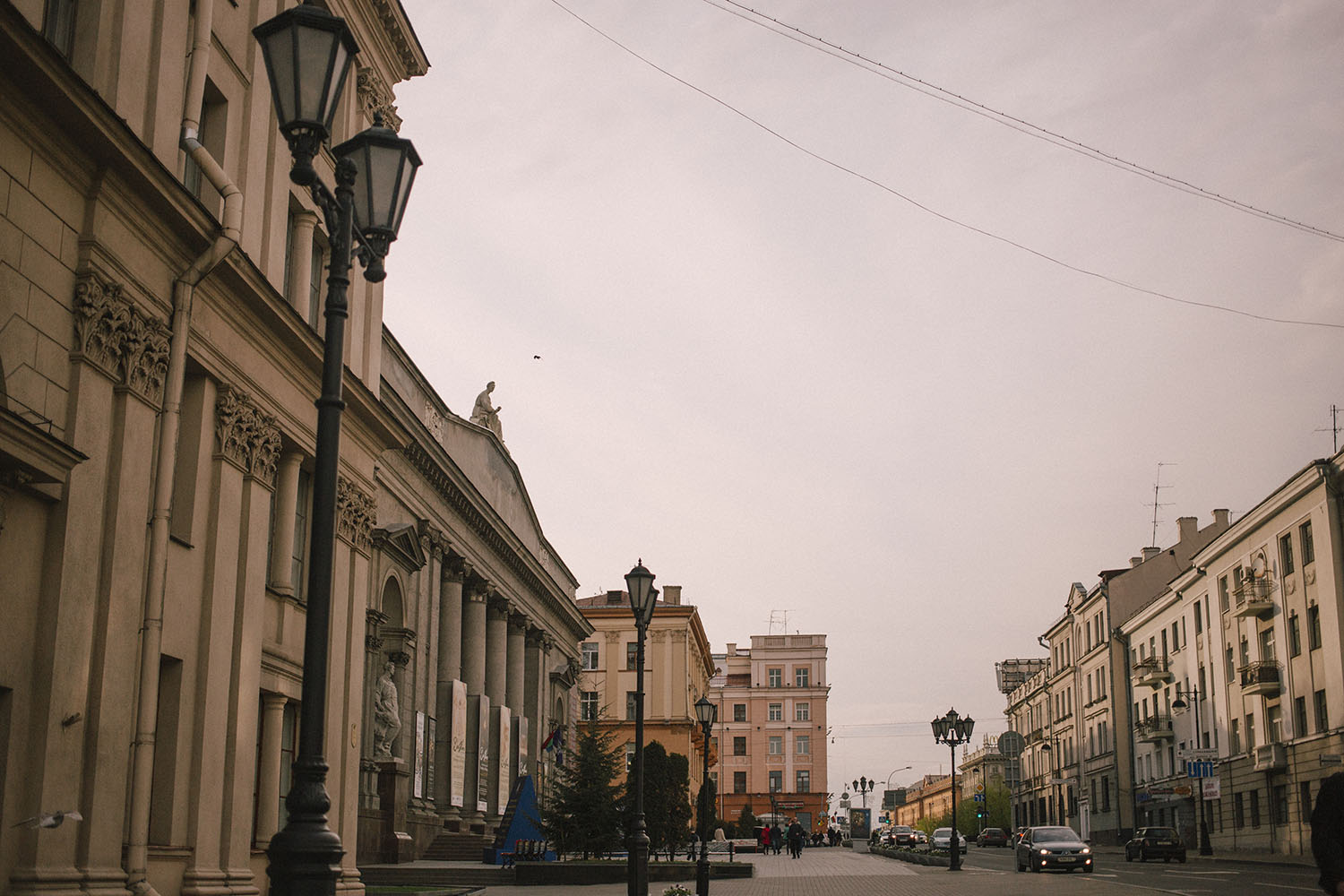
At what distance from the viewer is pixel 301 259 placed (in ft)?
69.6

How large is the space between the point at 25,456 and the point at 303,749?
6.11m

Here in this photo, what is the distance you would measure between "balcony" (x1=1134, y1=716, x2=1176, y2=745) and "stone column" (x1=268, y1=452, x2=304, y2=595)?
5990cm

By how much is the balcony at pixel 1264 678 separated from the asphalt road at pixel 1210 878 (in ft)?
32.0

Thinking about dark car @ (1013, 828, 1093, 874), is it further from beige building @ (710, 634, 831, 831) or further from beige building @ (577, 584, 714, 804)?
beige building @ (710, 634, 831, 831)

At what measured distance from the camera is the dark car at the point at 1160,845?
158ft

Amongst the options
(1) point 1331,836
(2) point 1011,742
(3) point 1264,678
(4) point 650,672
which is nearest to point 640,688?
(1) point 1331,836

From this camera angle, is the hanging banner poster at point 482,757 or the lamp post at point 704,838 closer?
the lamp post at point 704,838

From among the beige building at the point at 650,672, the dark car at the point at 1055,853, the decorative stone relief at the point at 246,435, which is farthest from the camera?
the beige building at the point at 650,672

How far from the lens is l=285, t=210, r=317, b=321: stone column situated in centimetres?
2099

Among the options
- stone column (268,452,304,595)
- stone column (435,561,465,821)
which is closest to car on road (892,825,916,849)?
stone column (435,561,465,821)

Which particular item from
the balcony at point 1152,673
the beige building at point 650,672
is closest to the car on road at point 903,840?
the balcony at point 1152,673

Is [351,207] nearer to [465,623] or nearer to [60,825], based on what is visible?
[60,825]

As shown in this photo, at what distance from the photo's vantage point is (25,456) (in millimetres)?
12094

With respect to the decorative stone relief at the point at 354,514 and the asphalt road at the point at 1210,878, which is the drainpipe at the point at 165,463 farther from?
the asphalt road at the point at 1210,878
